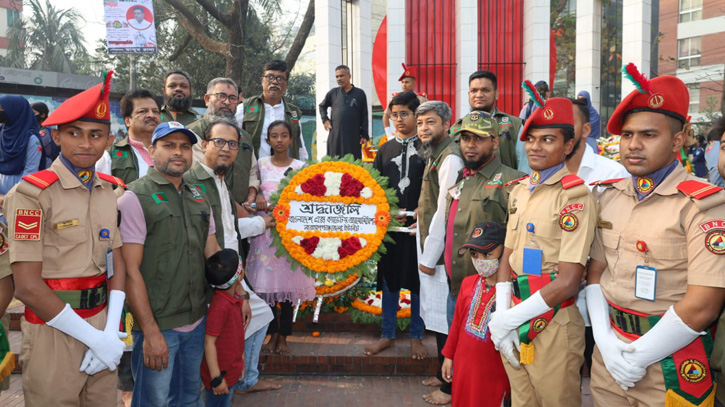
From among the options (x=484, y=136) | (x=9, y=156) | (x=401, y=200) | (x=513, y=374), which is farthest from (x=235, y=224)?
(x=9, y=156)

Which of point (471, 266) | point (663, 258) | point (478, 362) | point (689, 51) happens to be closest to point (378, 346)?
point (471, 266)

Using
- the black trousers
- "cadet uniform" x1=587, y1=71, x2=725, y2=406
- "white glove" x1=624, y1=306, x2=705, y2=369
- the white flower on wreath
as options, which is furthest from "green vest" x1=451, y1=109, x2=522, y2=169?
"white glove" x1=624, y1=306, x2=705, y2=369

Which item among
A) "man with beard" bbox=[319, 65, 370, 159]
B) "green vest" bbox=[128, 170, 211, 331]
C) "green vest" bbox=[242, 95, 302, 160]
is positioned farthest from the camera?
"man with beard" bbox=[319, 65, 370, 159]

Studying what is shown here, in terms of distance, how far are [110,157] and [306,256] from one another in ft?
6.29

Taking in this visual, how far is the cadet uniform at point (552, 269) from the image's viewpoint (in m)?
2.76

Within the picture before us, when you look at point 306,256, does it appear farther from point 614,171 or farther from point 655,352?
point 655,352

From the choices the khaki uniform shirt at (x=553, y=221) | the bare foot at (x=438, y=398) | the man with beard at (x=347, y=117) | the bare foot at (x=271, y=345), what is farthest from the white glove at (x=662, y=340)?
the man with beard at (x=347, y=117)

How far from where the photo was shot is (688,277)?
238cm

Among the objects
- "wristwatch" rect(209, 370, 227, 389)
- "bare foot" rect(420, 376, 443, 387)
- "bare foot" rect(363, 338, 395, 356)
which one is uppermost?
"wristwatch" rect(209, 370, 227, 389)

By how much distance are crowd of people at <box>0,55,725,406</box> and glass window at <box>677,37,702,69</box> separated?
45.7m

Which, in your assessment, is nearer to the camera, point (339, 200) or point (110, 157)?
point (110, 157)

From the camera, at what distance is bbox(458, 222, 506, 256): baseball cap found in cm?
323

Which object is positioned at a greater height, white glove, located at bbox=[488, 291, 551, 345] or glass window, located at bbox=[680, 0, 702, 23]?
glass window, located at bbox=[680, 0, 702, 23]

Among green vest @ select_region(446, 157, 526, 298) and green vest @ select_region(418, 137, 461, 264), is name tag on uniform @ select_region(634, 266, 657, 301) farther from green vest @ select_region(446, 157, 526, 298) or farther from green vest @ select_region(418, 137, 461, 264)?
green vest @ select_region(418, 137, 461, 264)
